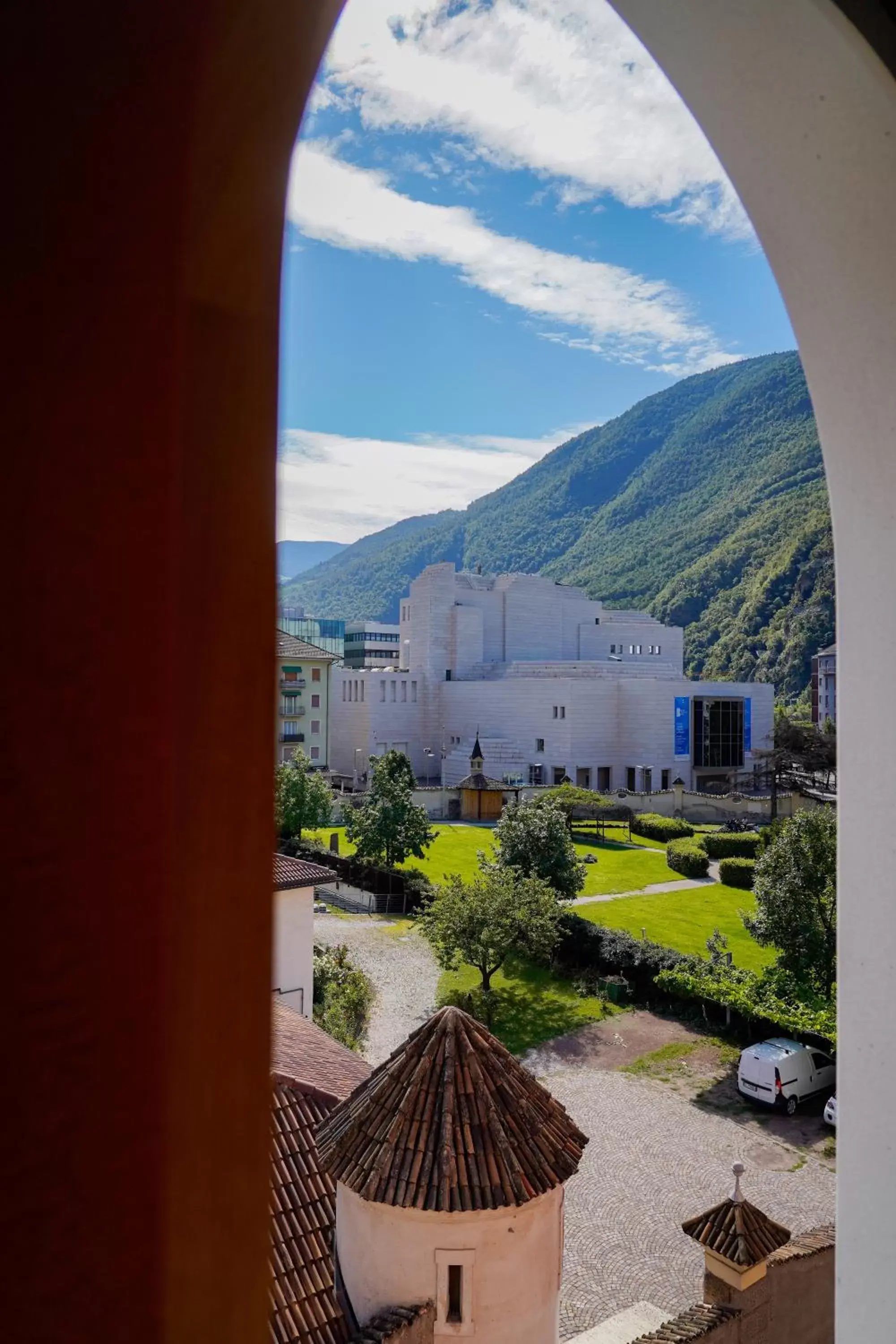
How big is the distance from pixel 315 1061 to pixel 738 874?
19.7 m

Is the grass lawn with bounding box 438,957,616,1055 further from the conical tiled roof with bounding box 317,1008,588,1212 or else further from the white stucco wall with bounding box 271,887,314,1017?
the conical tiled roof with bounding box 317,1008,588,1212

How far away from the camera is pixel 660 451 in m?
155

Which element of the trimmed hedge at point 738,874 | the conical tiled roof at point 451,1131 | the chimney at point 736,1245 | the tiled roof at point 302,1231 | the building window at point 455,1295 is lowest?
the trimmed hedge at point 738,874

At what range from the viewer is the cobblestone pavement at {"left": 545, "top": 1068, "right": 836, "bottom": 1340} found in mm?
8883

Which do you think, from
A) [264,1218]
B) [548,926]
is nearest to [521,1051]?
[548,926]

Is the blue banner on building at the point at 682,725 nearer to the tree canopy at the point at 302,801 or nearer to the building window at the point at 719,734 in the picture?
the building window at the point at 719,734

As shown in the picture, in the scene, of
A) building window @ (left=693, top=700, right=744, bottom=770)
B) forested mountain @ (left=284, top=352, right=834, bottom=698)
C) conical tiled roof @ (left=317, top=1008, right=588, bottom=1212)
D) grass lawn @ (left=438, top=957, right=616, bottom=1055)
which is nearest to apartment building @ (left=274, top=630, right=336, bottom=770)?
grass lawn @ (left=438, top=957, right=616, bottom=1055)

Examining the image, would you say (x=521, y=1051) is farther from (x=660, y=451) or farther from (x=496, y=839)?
(x=660, y=451)

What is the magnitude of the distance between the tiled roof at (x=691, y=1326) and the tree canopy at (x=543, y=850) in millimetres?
12937

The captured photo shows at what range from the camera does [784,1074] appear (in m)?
12.7

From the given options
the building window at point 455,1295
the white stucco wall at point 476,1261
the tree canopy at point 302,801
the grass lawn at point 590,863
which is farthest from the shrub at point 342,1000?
the tree canopy at point 302,801

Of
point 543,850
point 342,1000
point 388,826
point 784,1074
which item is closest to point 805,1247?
point 784,1074

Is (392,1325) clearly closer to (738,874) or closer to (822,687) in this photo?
(738,874)

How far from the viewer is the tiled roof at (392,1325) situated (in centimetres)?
406
